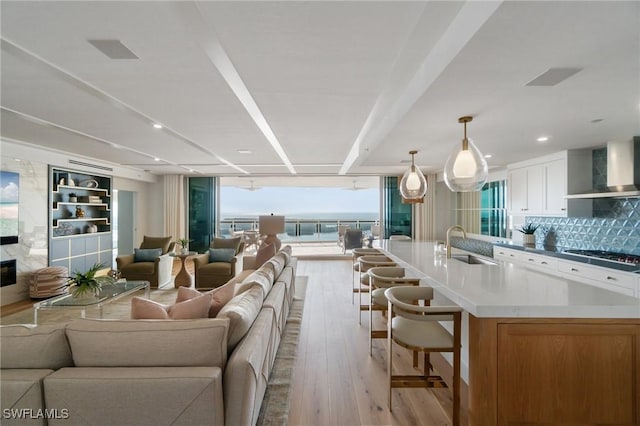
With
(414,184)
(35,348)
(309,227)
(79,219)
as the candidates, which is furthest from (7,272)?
(309,227)

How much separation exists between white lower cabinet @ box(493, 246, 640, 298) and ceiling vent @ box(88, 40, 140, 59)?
14.8ft

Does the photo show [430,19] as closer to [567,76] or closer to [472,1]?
[472,1]

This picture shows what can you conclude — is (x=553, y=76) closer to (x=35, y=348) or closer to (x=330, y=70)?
(x=330, y=70)

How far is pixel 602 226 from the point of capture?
4.02m

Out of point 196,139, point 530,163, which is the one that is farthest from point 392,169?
point 196,139

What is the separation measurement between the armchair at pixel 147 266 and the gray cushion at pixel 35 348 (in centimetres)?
387

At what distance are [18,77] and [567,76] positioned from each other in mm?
3907

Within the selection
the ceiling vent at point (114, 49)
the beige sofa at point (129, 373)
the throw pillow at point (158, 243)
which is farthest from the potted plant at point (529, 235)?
the throw pillow at point (158, 243)

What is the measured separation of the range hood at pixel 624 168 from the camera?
336 centimetres

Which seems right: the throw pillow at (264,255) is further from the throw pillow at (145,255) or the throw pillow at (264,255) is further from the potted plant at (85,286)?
the potted plant at (85,286)

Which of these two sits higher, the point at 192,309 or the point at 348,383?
the point at 192,309

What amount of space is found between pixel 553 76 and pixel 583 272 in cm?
260

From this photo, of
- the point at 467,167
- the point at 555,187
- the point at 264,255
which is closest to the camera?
the point at 467,167

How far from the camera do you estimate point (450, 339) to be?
1932 millimetres
